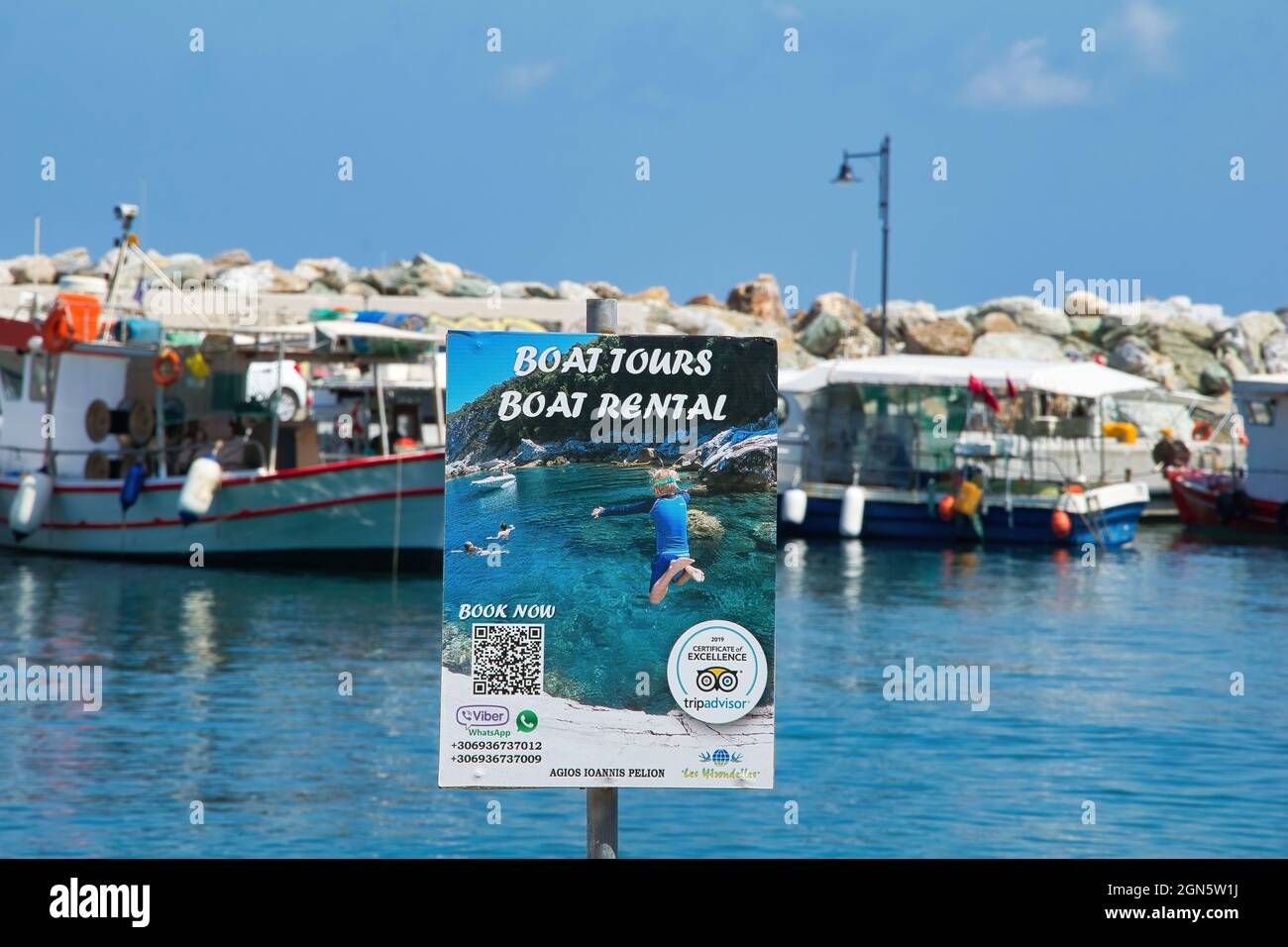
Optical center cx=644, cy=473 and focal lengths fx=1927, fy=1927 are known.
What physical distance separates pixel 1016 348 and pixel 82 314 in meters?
36.3

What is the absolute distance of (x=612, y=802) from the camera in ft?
20.6

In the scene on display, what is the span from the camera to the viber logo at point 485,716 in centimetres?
609

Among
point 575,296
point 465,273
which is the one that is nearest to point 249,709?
point 575,296

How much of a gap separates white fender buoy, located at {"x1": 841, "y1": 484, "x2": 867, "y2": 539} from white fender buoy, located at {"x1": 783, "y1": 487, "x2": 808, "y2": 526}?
0.85 metres

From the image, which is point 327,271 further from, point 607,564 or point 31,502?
point 607,564

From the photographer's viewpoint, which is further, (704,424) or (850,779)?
(850,779)

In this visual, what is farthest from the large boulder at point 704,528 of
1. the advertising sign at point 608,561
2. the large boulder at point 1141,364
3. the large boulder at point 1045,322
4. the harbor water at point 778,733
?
the large boulder at point 1045,322

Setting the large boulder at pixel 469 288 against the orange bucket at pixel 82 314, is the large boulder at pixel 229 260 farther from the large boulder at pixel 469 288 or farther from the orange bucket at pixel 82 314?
the orange bucket at pixel 82 314

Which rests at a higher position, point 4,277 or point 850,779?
point 4,277

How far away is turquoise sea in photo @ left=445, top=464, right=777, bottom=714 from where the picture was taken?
6121 mm

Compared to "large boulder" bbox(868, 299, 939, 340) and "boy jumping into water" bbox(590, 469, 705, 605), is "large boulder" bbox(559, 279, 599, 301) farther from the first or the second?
"boy jumping into water" bbox(590, 469, 705, 605)

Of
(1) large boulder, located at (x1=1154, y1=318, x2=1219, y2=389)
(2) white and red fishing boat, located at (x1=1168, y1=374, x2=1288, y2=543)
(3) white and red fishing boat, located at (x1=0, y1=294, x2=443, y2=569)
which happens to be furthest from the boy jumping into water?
(1) large boulder, located at (x1=1154, y1=318, x2=1219, y2=389)

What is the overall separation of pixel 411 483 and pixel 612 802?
23.5 m
